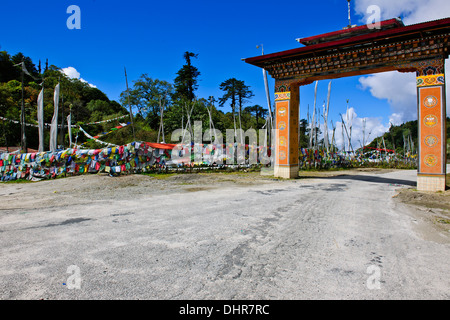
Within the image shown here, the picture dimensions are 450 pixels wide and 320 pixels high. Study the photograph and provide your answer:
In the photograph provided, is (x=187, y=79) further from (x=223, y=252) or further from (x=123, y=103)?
(x=223, y=252)

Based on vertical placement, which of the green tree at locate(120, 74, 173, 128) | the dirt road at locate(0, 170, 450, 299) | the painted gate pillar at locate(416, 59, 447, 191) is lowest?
the dirt road at locate(0, 170, 450, 299)

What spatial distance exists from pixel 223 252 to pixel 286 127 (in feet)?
37.9

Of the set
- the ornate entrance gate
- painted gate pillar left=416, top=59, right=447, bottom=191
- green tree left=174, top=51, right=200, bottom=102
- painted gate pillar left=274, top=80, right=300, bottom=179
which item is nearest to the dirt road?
painted gate pillar left=416, top=59, right=447, bottom=191

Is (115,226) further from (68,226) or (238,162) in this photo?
(238,162)

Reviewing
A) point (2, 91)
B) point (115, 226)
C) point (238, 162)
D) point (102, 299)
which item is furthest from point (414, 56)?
point (2, 91)

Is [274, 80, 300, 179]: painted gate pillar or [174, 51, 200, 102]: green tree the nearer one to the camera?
[274, 80, 300, 179]: painted gate pillar

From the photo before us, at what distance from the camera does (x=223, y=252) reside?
3422 millimetres

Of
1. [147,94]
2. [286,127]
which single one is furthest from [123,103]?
[286,127]

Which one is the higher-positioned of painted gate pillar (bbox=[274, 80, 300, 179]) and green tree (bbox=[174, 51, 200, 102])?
green tree (bbox=[174, 51, 200, 102])

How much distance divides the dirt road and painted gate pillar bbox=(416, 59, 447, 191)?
5.05m

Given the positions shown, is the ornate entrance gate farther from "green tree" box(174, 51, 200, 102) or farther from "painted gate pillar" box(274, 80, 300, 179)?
"green tree" box(174, 51, 200, 102)

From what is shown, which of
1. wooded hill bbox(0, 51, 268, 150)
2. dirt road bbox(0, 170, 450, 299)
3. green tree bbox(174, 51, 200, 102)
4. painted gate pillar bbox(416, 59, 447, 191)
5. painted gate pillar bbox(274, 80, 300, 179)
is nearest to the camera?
dirt road bbox(0, 170, 450, 299)

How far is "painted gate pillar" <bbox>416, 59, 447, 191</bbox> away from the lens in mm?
10000

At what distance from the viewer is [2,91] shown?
34.2m
